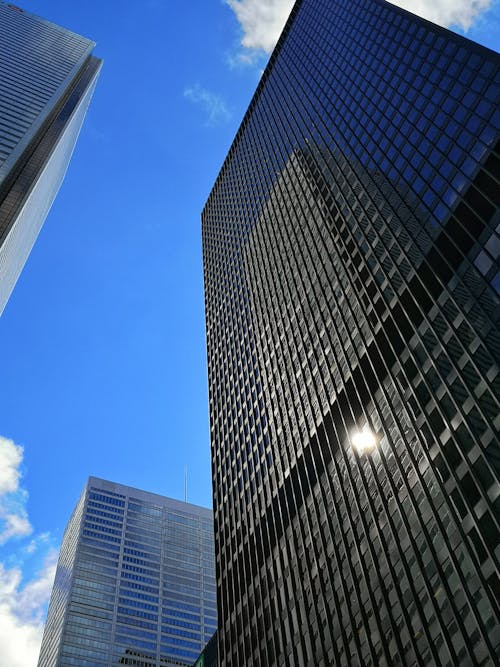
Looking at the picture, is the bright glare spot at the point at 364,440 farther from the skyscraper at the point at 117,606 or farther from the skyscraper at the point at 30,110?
the skyscraper at the point at 117,606

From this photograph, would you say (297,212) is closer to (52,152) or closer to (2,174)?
(2,174)

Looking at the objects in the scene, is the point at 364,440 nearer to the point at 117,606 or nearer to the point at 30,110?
the point at 30,110

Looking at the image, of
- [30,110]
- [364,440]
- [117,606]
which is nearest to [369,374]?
[364,440]

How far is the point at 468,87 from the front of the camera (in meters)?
59.0

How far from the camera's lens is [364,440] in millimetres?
54406

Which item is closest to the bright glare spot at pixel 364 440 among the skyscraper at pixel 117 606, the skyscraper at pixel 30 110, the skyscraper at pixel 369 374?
the skyscraper at pixel 369 374

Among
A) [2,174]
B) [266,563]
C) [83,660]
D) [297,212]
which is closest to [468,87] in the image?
[297,212]

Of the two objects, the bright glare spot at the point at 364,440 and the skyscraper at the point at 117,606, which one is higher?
the skyscraper at the point at 117,606

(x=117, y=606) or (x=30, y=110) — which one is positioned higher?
(x=30, y=110)

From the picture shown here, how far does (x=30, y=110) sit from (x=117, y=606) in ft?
434

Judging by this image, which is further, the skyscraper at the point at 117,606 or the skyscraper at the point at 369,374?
the skyscraper at the point at 117,606

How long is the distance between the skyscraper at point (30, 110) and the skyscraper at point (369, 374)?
Result: 37.3m

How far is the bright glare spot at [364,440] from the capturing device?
2090 inches

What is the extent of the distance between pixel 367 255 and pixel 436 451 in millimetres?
26335
